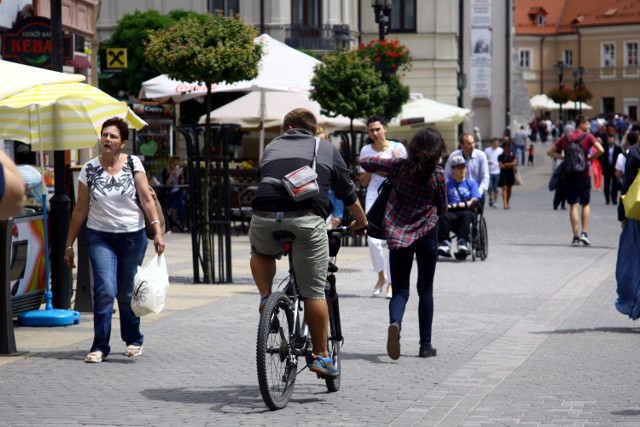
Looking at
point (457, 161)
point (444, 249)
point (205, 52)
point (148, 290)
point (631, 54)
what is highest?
point (631, 54)

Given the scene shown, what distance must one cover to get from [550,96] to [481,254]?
74.3 metres

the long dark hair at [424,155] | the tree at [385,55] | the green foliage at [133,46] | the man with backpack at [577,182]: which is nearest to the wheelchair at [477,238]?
the man with backpack at [577,182]

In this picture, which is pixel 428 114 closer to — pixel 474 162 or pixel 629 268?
pixel 474 162

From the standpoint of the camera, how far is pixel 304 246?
748cm

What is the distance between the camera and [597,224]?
25203mm

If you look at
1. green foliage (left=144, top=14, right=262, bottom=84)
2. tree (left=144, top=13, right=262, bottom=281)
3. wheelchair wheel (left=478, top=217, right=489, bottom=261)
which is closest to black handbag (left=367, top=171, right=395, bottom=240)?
tree (left=144, top=13, right=262, bottom=281)

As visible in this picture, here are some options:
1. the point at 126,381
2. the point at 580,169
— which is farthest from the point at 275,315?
the point at 580,169

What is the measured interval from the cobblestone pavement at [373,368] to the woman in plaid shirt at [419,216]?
0.44 m

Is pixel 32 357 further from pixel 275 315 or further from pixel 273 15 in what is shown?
pixel 273 15

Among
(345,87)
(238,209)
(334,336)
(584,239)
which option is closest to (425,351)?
(334,336)

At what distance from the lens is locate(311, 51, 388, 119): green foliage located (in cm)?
2244

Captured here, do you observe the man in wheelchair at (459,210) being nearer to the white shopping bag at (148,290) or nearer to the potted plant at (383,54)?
the potted plant at (383,54)

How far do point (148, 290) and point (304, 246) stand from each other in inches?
78.6

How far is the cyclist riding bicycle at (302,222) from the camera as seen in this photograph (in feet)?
24.5
